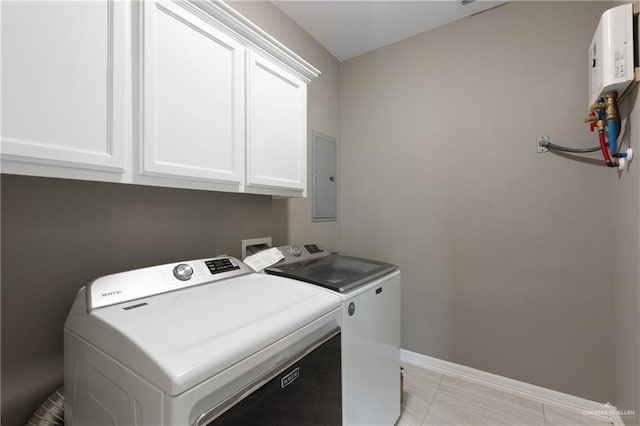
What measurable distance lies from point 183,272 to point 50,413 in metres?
0.60

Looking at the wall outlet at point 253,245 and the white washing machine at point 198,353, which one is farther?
the wall outlet at point 253,245

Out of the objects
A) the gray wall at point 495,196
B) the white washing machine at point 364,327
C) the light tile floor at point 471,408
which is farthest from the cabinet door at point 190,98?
the light tile floor at point 471,408

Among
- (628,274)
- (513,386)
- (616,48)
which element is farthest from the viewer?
(513,386)

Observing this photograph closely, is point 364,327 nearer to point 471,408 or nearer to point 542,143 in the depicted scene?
point 471,408

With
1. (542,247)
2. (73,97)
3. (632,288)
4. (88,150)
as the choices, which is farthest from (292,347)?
(542,247)

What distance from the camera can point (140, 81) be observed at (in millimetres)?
919

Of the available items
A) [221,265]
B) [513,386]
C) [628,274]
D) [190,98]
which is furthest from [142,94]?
[513,386]

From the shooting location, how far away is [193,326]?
728mm

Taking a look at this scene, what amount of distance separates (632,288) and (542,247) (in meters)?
0.52

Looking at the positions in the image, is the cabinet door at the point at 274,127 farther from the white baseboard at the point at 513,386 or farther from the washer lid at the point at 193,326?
the white baseboard at the point at 513,386

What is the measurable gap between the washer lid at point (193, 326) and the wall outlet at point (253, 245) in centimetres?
63

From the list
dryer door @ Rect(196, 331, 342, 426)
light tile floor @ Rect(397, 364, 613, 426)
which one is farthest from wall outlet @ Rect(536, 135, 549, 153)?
dryer door @ Rect(196, 331, 342, 426)

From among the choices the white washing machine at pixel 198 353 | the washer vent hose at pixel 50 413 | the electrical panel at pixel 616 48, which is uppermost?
the electrical panel at pixel 616 48

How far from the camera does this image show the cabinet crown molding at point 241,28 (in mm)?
1076
